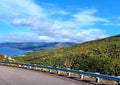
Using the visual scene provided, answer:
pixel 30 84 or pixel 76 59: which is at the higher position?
pixel 76 59

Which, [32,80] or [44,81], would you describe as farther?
[32,80]

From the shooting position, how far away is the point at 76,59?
214ft

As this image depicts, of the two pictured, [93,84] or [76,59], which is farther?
[76,59]

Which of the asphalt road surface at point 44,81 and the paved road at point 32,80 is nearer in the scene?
the paved road at point 32,80

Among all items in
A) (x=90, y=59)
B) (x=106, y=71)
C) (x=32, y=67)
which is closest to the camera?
(x=32, y=67)

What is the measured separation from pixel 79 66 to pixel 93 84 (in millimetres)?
34221

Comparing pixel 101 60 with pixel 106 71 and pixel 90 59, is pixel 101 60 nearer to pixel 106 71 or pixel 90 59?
pixel 90 59

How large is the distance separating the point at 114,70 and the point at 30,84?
27.2 metres

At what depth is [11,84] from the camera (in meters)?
21.8

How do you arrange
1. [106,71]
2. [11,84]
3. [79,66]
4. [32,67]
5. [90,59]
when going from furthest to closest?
[90,59], [79,66], [106,71], [32,67], [11,84]

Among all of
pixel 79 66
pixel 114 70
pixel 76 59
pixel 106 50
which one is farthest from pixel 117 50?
pixel 114 70

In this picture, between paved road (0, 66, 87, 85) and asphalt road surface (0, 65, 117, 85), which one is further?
asphalt road surface (0, 65, 117, 85)

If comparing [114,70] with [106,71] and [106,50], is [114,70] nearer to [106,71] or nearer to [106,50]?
[106,71]

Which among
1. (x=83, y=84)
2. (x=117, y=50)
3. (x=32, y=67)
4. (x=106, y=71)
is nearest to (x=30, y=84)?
(x=83, y=84)
